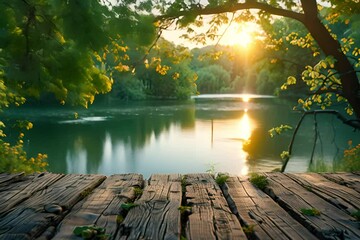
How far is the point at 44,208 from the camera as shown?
2.66 metres

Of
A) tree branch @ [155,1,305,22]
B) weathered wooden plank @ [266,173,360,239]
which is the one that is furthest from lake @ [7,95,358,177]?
weathered wooden plank @ [266,173,360,239]

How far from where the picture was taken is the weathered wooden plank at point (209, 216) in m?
2.23

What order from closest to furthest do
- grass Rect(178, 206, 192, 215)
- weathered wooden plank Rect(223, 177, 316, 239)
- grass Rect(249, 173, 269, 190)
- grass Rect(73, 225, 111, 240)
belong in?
grass Rect(73, 225, 111, 240) → weathered wooden plank Rect(223, 177, 316, 239) → grass Rect(178, 206, 192, 215) → grass Rect(249, 173, 269, 190)

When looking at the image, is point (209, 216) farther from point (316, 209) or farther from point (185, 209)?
point (316, 209)

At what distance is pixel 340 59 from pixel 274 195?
10.8 ft

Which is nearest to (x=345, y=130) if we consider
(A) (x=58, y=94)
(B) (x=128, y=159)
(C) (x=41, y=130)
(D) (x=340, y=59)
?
(B) (x=128, y=159)

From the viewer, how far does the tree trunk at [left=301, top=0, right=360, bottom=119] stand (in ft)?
18.5

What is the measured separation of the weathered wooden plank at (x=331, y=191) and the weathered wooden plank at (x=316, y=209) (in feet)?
0.21

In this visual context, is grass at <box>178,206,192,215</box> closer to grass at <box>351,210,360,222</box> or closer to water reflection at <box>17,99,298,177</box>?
grass at <box>351,210,360,222</box>

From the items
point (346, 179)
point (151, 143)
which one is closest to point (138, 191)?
point (346, 179)

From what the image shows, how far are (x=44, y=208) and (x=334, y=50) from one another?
4673 millimetres

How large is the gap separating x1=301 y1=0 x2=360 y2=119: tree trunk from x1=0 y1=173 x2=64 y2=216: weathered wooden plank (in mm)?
4124

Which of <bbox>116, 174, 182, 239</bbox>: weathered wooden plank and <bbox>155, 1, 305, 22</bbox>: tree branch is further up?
<bbox>155, 1, 305, 22</bbox>: tree branch

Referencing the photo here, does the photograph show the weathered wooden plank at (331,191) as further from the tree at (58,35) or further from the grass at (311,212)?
the tree at (58,35)
